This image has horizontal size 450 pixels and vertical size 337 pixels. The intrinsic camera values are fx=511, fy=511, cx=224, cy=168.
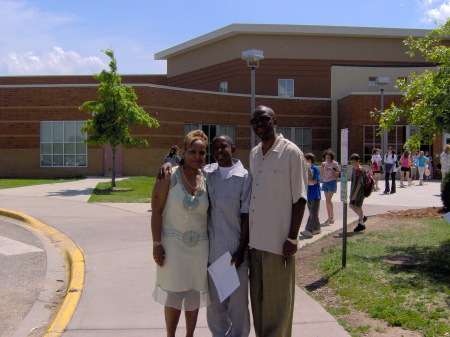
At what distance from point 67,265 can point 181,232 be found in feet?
14.6

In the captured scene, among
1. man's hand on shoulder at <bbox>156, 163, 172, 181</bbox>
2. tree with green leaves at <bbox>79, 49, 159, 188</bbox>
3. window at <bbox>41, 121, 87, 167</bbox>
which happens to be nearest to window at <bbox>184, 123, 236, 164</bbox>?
window at <bbox>41, 121, 87, 167</bbox>

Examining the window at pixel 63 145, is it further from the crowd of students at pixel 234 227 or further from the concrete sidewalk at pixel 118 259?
the crowd of students at pixel 234 227

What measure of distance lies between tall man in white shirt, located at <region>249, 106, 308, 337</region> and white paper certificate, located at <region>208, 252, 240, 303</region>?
0.20 m

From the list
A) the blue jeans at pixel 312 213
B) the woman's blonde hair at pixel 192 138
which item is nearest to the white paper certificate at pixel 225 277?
the woman's blonde hair at pixel 192 138

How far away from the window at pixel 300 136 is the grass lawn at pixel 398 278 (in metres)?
21.7

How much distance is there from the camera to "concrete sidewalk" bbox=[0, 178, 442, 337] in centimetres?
490

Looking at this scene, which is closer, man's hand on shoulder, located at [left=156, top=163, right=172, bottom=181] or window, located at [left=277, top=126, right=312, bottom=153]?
man's hand on shoulder, located at [left=156, top=163, right=172, bottom=181]

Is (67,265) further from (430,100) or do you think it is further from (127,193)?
(127,193)

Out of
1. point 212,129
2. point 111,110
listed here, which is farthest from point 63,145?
point 212,129

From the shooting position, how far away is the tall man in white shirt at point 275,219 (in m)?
3.78

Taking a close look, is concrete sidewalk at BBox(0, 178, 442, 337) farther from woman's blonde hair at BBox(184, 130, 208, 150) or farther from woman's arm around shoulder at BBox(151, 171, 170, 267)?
woman's blonde hair at BBox(184, 130, 208, 150)

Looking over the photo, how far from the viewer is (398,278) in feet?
20.5

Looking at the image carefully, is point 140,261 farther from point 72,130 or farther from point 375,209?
point 72,130

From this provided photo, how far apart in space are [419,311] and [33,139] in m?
22.9
